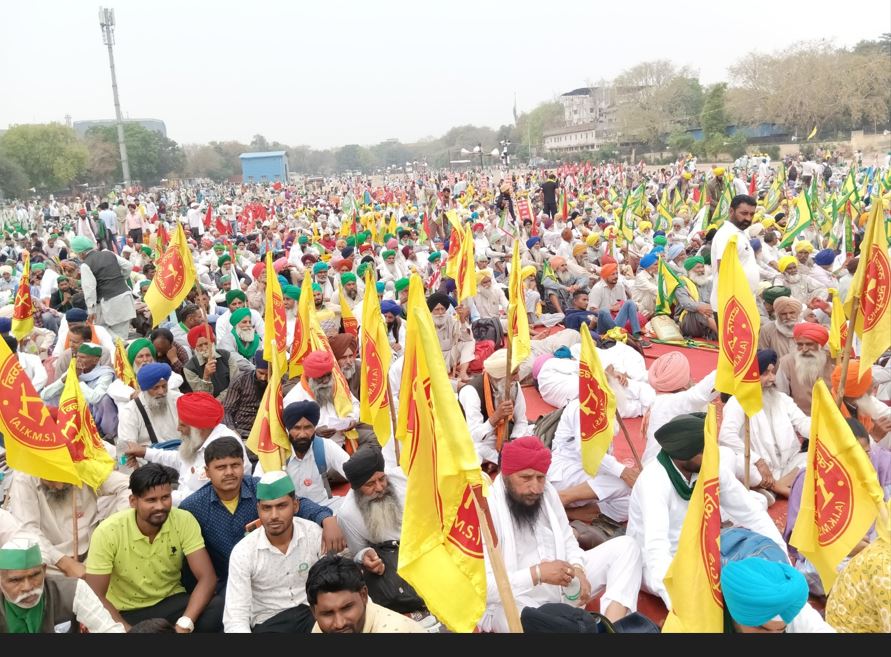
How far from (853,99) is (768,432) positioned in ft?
126

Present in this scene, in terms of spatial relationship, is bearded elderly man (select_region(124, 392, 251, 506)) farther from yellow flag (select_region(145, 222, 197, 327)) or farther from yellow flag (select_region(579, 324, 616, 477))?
yellow flag (select_region(145, 222, 197, 327))

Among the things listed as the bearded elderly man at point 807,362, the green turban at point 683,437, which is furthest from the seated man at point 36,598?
the bearded elderly man at point 807,362

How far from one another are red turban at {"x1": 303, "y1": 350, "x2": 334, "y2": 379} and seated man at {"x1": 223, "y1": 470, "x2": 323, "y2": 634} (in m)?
1.98

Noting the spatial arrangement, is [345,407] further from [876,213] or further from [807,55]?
[807,55]

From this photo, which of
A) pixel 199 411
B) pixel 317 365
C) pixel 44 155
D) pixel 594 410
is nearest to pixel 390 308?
pixel 317 365

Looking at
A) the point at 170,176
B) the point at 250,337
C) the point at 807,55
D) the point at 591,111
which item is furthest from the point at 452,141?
the point at 250,337

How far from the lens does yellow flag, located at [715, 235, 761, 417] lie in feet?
12.5

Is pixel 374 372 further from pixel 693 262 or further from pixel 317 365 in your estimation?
pixel 693 262

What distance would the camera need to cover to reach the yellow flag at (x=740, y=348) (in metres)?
3.81

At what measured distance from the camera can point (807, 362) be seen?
5375 millimetres

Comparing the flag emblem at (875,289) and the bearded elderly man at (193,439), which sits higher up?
the flag emblem at (875,289)

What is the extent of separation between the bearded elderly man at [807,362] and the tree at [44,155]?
130 ft

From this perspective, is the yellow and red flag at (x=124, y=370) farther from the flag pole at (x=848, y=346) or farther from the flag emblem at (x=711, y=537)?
the flag pole at (x=848, y=346)

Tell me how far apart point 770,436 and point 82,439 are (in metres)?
3.67
